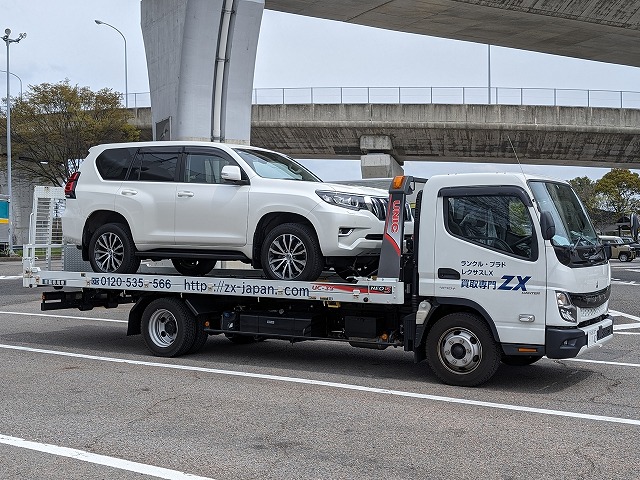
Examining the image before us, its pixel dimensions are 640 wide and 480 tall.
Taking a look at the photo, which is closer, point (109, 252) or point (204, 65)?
point (109, 252)

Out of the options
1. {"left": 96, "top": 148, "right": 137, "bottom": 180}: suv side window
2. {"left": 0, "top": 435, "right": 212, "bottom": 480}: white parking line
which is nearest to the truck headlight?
{"left": 0, "top": 435, "right": 212, "bottom": 480}: white parking line

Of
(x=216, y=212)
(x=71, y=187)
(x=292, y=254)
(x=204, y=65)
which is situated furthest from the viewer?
(x=204, y=65)

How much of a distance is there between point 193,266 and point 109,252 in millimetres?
1251

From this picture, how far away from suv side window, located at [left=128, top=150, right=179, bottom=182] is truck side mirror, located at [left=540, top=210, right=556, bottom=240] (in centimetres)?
467

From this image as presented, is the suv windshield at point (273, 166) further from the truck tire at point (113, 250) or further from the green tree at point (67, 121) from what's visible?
the green tree at point (67, 121)

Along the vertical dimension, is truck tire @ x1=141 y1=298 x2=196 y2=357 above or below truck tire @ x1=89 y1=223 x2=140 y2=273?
below

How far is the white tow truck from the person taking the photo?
7.75 meters

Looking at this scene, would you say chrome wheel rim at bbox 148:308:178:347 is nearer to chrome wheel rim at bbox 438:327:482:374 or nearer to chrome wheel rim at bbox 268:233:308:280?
chrome wheel rim at bbox 268:233:308:280

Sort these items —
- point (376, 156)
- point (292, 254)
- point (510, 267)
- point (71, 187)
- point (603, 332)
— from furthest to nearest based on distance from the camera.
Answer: point (376, 156)
point (71, 187)
point (292, 254)
point (603, 332)
point (510, 267)

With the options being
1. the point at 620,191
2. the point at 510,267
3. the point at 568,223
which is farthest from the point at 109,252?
the point at 620,191

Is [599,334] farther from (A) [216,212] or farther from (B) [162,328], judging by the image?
(B) [162,328]

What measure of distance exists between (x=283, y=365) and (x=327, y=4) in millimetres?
17254

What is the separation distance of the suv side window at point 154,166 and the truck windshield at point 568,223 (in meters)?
4.53

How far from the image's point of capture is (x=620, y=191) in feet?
244
